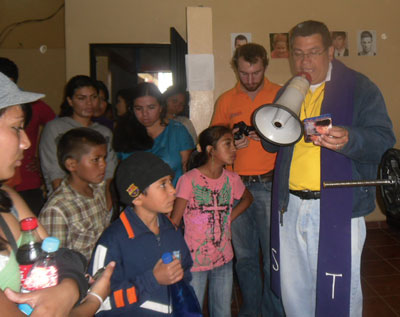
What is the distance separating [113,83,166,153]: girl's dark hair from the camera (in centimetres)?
222

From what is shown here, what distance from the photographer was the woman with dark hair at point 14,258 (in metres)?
0.77

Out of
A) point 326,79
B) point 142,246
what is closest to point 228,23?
point 326,79

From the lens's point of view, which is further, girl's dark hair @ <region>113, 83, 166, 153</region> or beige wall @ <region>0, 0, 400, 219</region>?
beige wall @ <region>0, 0, 400, 219</region>

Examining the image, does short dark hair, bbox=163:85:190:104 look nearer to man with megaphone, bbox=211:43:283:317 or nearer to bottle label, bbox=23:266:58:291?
man with megaphone, bbox=211:43:283:317

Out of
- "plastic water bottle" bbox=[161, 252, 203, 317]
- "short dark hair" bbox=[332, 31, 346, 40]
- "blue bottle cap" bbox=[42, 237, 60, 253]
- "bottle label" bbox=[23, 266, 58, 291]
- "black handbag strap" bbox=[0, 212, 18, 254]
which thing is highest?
"short dark hair" bbox=[332, 31, 346, 40]

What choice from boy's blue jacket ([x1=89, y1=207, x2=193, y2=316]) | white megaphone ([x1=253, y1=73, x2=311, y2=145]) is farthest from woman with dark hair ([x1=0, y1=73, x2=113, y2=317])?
white megaphone ([x1=253, y1=73, x2=311, y2=145])

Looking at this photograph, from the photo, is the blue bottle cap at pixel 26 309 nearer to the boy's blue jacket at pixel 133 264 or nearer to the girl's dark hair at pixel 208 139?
the boy's blue jacket at pixel 133 264

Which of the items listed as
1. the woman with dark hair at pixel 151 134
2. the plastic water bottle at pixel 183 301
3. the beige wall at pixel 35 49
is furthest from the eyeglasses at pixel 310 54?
the beige wall at pixel 35 49

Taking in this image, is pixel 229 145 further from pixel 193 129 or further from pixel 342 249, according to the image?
pixel 193 129

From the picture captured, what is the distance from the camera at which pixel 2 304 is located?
0.70m

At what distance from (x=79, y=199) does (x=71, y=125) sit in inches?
33.0

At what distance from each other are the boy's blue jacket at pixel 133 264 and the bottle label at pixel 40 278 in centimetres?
44

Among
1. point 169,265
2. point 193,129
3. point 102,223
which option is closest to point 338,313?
point 169,265

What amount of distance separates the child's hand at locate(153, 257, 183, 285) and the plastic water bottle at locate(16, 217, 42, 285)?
1.60ft
